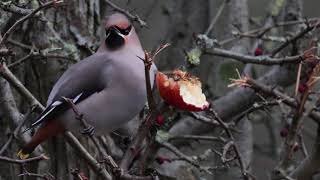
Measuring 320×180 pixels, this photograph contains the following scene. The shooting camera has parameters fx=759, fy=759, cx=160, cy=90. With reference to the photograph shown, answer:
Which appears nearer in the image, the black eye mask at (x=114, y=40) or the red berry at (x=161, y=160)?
the black eye mask at (x=114, y=40)

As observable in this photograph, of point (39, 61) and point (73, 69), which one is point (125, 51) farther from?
point (39, 61)

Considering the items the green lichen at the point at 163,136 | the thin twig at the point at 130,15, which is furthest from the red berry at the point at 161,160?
the thin twig at the point at 130,15

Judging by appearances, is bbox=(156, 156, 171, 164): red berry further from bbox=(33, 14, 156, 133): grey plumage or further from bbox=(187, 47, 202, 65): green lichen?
bbox=(33, 14, 156, 133): grey plumage

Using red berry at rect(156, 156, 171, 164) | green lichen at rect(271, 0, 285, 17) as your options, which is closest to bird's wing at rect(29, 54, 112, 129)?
red berry at rect(156, 156, 171, 164)

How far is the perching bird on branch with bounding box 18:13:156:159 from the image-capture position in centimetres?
281

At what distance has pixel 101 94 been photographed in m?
2.88

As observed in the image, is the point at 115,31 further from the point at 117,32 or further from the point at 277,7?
the point at 277,7

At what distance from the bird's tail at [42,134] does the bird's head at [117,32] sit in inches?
15.6

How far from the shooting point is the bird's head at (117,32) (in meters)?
2.90

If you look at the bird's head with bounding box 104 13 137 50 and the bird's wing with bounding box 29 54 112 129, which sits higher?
the bird's head with bounding box 104 13 137 50

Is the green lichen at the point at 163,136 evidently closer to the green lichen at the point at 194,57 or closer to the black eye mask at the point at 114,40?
the green lichen at the point at 194,57

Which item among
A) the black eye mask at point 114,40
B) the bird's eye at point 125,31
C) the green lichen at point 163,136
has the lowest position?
the green lichen at point 163,136

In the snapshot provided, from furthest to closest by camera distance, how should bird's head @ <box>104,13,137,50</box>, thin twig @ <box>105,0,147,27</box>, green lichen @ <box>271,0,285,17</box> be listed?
green lichen @ <box>271,0,285,17</box> → thin twig @ <box>105,0,147,27</box> → bird's head @ <box>104,13,137,50</box>

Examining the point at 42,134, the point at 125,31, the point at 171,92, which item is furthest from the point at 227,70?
the point at 171,92
